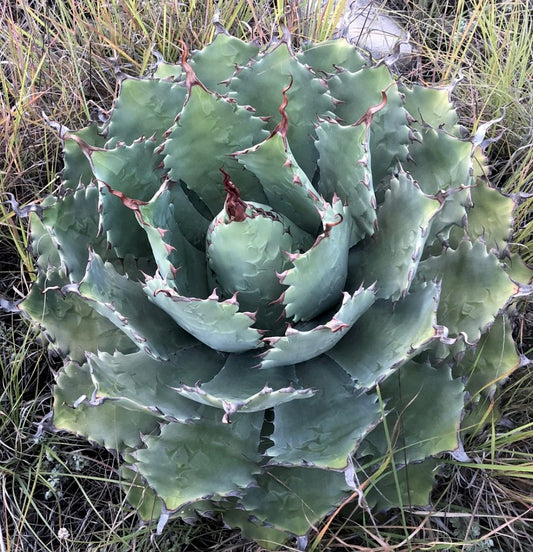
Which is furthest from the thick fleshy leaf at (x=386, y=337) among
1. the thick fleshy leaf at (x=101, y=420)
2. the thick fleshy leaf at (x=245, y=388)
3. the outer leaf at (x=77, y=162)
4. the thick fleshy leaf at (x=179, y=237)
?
the outer leaf at (x=77, y=162)

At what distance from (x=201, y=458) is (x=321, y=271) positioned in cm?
44

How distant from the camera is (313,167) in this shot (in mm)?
1372

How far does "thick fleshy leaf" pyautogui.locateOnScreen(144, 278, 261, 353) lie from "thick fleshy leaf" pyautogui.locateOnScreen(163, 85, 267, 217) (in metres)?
0.32

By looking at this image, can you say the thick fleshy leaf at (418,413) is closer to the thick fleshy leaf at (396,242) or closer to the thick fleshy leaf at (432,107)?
the thick fleshy leaf at (396,242)

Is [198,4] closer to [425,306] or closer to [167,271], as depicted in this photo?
[167,271]

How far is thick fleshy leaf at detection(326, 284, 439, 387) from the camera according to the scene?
106 centimetres

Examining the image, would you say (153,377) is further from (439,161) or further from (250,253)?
(439,161)

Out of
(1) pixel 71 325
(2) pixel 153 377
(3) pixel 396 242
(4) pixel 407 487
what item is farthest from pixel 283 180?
(4) pixel 407 487

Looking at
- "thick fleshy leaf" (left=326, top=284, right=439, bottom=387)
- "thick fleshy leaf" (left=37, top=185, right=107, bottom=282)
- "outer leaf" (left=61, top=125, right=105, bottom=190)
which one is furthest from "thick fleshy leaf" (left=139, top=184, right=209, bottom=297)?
"thick fleshy leaf" (left=326, top=284, right=439, bottom=387)

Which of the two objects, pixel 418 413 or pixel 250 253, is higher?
pixel 250 253

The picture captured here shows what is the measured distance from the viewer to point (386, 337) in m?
1.18

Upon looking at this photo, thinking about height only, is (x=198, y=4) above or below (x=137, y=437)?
above

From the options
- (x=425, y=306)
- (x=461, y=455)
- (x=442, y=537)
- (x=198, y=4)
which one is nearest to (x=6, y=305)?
(x=425, y=306)

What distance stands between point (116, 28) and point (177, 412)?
59.1 inches
